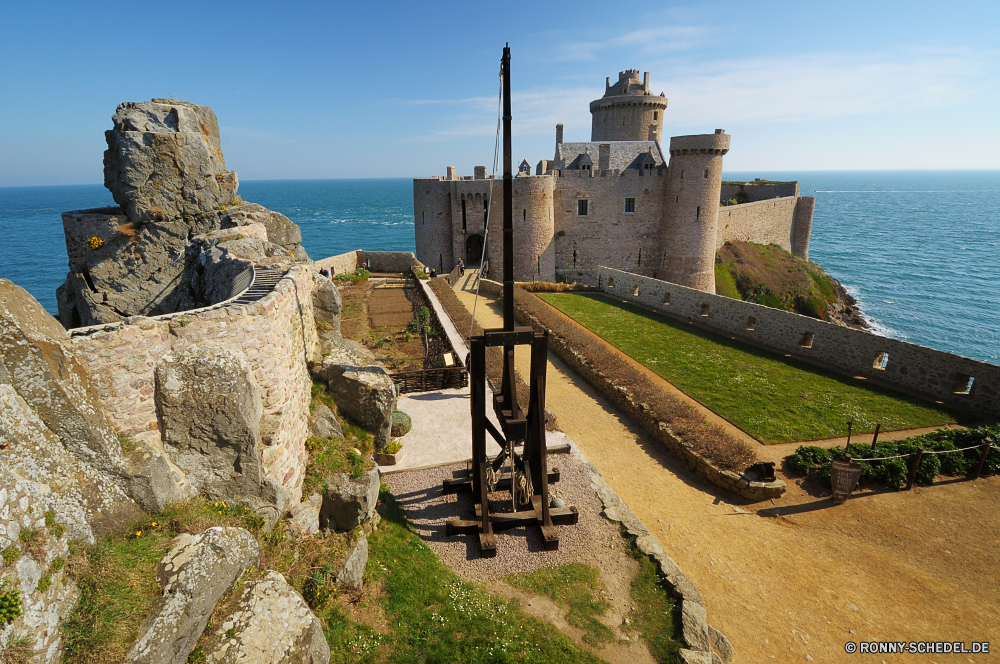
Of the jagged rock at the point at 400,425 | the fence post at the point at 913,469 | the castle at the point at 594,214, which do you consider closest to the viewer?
the fence post at the point at 913,469

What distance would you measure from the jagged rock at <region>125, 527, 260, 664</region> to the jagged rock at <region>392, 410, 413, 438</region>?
247 inches

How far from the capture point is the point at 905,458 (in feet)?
37.8

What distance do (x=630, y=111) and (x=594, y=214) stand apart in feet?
39.0

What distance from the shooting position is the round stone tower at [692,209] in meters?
33.6

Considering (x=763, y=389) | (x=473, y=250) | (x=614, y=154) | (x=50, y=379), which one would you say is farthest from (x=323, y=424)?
(x=614, y=154)

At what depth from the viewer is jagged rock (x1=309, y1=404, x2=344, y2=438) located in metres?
9.81

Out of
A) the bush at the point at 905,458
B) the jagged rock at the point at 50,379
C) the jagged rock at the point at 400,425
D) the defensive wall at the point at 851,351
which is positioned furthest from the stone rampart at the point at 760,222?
the jagged rock at the point at 50,379

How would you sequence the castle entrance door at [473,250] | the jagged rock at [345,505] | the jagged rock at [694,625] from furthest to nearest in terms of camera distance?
1. the castle entrance door at [473,250]
2. the jagged rock at [345,505]
3. the jagged rock at [694,625]

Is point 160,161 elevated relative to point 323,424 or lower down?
elevated

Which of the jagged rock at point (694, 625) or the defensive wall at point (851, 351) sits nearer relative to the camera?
the jagged rock at point (694, 625)

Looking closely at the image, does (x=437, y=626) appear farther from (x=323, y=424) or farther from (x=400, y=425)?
(x=400, y=425)

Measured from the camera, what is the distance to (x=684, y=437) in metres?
12.7

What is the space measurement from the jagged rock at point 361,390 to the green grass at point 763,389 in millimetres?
10029

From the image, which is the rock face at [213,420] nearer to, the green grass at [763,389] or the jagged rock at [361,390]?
the jagged rock at [361,390]
